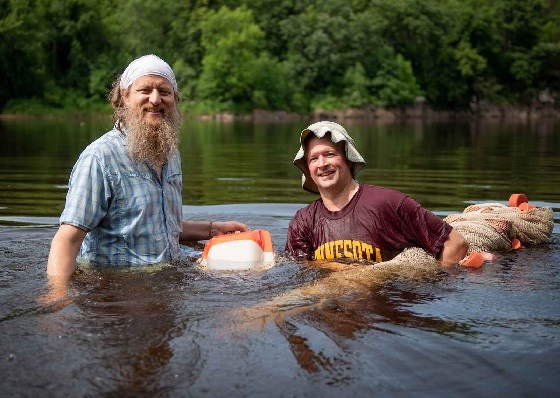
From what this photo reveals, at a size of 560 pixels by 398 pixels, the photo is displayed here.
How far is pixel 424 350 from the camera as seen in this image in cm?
366

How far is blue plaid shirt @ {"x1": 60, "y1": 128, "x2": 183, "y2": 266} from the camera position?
15.8 feet

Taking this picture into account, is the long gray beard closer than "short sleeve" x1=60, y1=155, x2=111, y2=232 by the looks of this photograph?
No

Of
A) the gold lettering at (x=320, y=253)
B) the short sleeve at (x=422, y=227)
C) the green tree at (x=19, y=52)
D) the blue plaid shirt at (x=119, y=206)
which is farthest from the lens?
the green tree at (x=19, y=52)

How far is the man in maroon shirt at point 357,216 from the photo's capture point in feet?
17.6

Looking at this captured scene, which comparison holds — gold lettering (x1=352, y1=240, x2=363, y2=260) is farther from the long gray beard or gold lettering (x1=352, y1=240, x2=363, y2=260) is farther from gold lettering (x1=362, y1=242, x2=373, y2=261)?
the long gray beard

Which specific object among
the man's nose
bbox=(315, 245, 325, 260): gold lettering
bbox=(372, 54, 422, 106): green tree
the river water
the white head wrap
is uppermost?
bbox=(372, 54, 422, 106): green tree

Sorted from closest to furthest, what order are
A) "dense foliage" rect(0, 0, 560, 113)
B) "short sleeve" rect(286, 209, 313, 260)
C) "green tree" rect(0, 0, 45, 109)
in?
"short sleeve" rect(286, 209, 313, 260) < "green tree" rect(0, 0, 45, 109) < "dense foliage" rect(0, 0, 560, 113)

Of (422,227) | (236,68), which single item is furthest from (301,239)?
(236,68)

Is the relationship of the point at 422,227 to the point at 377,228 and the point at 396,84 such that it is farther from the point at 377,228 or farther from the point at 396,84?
the point at 396,84

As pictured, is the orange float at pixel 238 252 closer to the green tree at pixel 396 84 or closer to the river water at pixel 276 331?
the river water at pixel 276 331

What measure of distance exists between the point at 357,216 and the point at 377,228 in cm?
16

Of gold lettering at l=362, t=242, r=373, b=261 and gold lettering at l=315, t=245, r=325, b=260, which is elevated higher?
gold lettering at l=362, t=242, r=373, b=261

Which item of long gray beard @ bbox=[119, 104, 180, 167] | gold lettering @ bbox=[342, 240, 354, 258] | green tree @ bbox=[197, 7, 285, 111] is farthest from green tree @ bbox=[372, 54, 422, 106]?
long gray beard @ bbox=[119, 104, 180, 167]

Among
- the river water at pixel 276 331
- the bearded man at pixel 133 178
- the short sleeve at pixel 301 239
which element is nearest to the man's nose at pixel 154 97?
the bearded man at pixel 133 178
